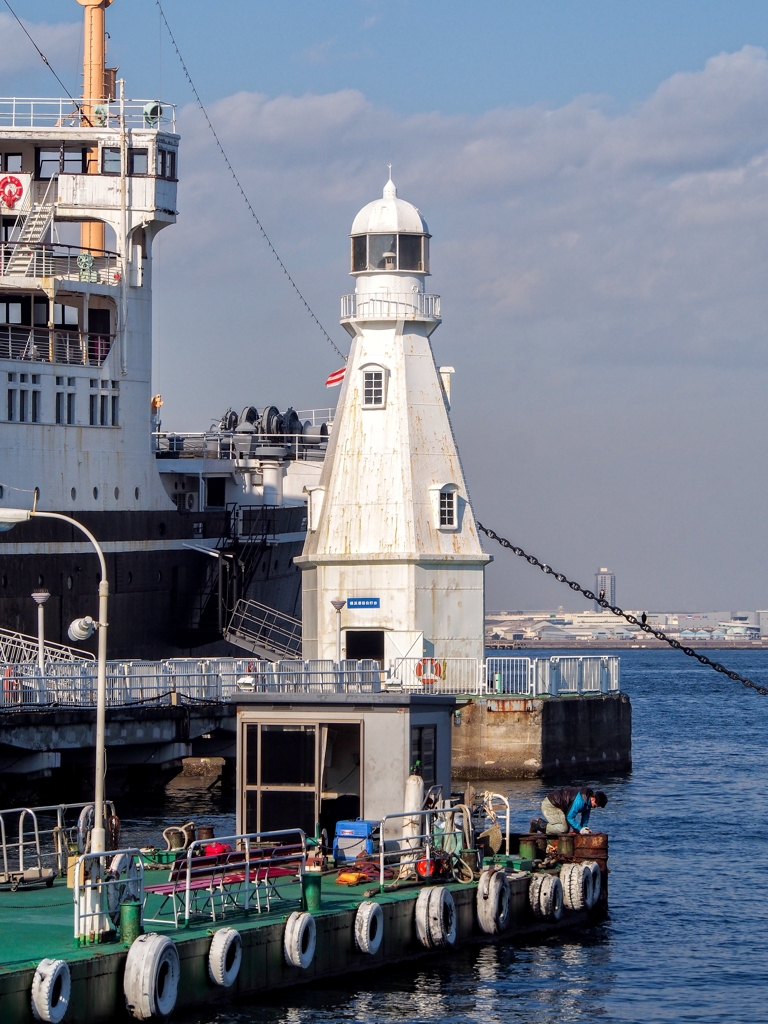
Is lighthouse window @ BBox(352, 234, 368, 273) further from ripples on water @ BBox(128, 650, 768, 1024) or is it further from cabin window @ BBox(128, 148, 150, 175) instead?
ripples on water @ BBox(128, 650, 768, 1024)

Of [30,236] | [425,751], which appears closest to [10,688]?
[425,751]

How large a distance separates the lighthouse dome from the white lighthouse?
0.10 feet

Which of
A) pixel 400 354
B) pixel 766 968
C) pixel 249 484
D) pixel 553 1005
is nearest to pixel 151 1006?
pixel 553 1005

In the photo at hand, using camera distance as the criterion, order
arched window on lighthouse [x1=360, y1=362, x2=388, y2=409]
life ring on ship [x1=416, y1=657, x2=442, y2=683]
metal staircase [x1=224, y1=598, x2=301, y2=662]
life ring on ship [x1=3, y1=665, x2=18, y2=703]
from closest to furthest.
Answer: life ring on ship [x1=3, y1=665, x2=18, y2=703] → life ring on ship [x1=416, y1=657, x2=442, y2=683] → arched window on lighthouse [x1=360, y1=362, x2=388, y2=409] → metal staircase [x1=224, y1=598, x2=301, y2=662]

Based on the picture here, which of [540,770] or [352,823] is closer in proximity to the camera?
[352,823]

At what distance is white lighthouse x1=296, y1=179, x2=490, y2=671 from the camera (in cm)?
5388

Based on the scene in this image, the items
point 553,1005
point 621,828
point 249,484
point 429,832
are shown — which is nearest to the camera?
point 553,1005

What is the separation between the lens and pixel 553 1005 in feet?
89.4

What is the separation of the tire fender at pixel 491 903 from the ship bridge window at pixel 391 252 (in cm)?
2870

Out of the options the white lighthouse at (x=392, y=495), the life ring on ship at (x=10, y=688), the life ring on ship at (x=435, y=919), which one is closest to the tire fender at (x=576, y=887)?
the life ring on ship at (x=435, y=919)

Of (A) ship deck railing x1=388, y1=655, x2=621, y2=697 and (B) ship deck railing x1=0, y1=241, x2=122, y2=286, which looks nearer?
(A) ship deck railing x1=388, y1=655, x2=621, y2=697

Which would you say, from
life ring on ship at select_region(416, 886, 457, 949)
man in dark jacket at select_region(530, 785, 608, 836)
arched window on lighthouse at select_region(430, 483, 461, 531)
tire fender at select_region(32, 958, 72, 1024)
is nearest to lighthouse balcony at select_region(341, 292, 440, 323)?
arched window on lighthouse at select_region(430, 483, 461, 531)

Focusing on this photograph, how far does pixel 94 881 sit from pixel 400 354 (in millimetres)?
33401

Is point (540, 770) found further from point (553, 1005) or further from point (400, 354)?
point (553, 1005)
